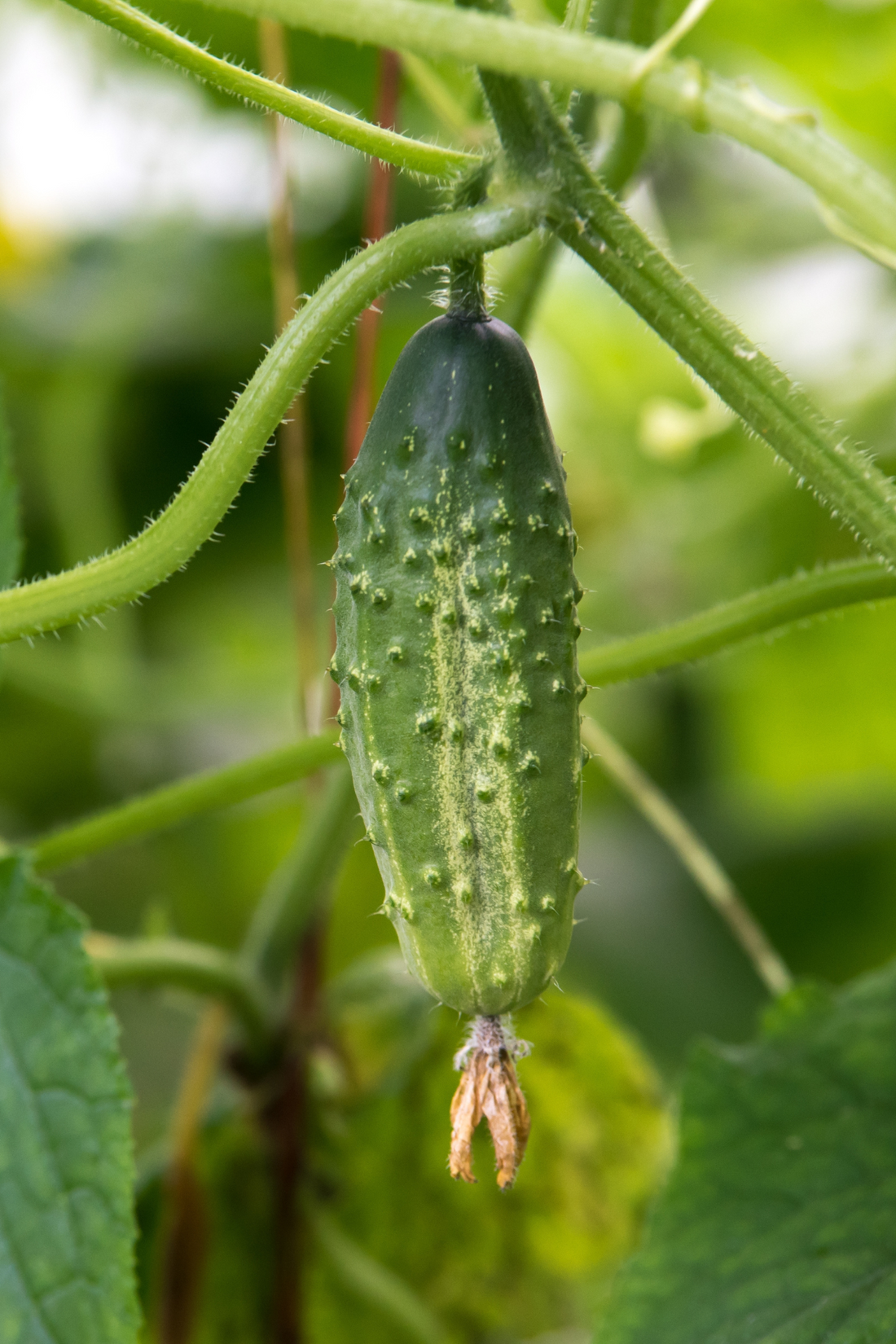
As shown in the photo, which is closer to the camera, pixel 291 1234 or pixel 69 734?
pixel 291 1234

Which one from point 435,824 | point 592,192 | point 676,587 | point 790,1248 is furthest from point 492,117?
point 676,587

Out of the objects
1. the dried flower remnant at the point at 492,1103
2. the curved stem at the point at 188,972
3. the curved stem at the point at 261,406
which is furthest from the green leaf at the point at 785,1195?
the curved stem at the point at 261,406

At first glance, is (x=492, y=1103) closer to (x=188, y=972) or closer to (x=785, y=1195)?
(x=785, y=1195)

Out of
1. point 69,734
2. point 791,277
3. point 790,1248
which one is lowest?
point 790,1248

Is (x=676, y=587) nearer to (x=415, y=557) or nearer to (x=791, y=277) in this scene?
(x=791, y=277)

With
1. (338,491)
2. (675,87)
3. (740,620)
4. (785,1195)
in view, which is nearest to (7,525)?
(740,620)
